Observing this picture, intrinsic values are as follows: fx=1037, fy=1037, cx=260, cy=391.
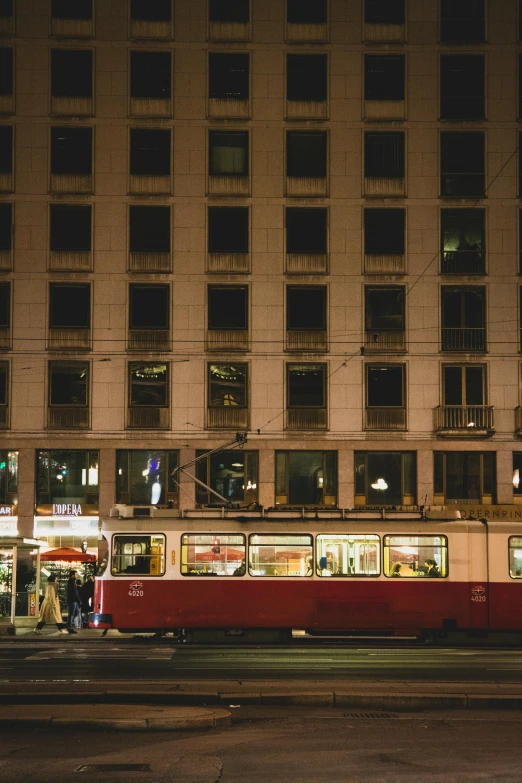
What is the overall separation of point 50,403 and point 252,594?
52.5ft

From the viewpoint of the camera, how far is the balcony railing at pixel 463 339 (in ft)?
132

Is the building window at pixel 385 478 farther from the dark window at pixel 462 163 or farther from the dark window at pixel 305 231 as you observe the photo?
the dark window at pixel 462 163

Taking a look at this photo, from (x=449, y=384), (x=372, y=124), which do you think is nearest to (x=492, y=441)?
(x=449, y=384)

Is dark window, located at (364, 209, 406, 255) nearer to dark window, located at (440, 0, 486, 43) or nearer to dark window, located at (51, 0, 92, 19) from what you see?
dark window, located at (440, 0, 486, 43)

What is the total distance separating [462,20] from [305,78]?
22.0 ft

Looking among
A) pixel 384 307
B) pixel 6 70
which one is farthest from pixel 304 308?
pixel 6 70

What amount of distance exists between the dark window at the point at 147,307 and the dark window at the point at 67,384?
2.66 meters

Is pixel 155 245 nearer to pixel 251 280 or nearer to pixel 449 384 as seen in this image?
pixel 251 280

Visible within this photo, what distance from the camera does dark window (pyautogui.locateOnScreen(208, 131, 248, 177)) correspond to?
40.4 metres

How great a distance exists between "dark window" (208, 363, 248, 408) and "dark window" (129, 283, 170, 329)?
8.77 ft

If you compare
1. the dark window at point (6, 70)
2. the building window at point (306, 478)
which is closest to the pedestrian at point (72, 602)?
the building window at point (306, 478)

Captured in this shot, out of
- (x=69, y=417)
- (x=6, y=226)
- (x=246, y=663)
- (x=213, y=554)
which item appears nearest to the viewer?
(x=246, y=663)

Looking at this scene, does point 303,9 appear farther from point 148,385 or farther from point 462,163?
point 148,385

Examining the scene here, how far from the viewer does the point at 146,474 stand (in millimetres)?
39281
